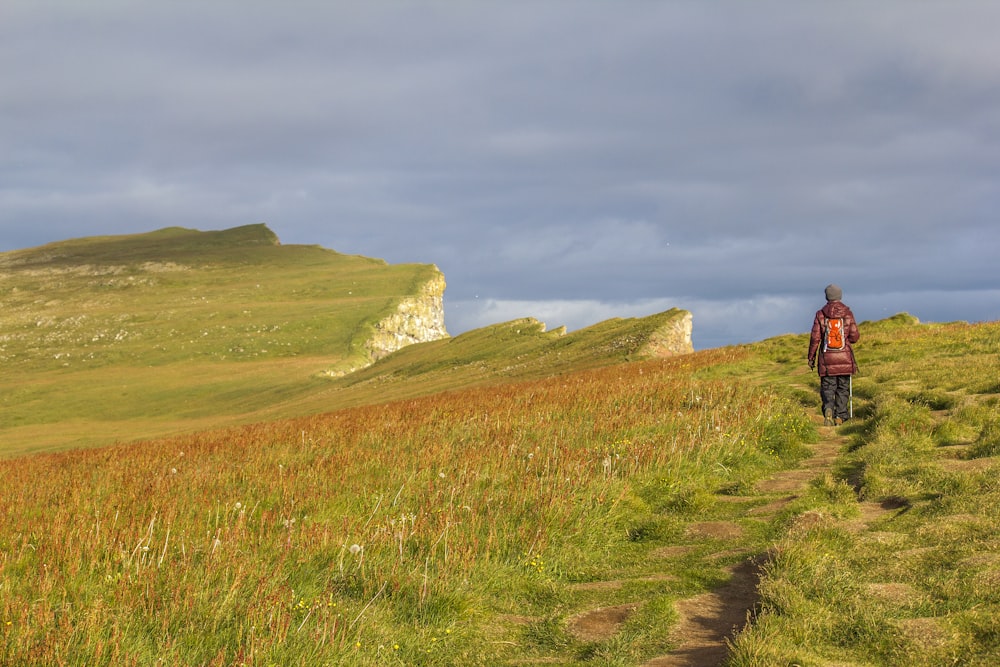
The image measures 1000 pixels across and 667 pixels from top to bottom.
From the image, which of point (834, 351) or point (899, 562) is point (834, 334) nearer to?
point (834, 351)

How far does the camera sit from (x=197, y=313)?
14125 centimetres

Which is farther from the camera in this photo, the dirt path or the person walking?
the person walking

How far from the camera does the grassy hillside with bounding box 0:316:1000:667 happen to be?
256 inches

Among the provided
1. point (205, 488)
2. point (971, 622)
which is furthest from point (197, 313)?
point (971, 622)

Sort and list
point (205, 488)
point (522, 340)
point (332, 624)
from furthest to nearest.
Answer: point (522, 340), point (205, 488), point (332, 624)

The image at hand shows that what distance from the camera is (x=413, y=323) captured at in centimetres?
13138

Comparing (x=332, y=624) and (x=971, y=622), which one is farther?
(x=332, y=624)

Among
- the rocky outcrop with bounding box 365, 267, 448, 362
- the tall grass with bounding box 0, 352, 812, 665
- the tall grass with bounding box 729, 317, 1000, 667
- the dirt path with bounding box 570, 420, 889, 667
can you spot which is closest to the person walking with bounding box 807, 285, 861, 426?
the tall grass with bounding box 0, 352, 812, 665

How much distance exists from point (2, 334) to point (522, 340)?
120 metres

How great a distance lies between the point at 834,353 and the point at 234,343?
114421 mm

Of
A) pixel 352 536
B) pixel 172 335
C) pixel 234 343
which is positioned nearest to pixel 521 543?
pixel 352 536

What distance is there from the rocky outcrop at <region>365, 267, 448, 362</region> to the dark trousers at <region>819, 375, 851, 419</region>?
93.9 meters

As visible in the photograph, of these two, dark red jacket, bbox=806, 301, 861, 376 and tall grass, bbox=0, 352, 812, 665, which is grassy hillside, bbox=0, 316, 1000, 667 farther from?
dark red jacket, bbox=806, 301, 861, 376

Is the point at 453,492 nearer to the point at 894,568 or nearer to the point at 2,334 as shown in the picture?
A: the point at 894,568
